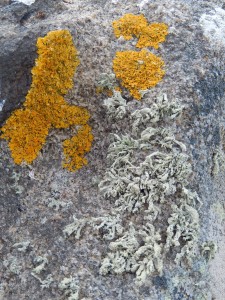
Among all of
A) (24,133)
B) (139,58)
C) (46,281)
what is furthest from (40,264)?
(139,58)

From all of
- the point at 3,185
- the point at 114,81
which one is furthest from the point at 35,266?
the point at 114,81

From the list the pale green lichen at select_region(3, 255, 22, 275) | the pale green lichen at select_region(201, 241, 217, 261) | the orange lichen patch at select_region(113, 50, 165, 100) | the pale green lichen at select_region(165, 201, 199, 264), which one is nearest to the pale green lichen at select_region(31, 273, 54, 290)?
the pale green lichen at select_region(3, 255, 22, 275)

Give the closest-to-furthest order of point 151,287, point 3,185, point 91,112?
point 151,287 < point 3,185 < point 91,112

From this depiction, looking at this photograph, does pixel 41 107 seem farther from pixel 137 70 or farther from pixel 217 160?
pixel 217 160

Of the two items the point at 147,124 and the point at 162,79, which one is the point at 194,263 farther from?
the point at 162,79

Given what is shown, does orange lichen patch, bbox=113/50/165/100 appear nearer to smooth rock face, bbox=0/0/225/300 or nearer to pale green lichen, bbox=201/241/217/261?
smooth rock face, bbox=0/0/225/300
